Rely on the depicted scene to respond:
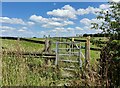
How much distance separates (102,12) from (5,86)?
10.4 ft

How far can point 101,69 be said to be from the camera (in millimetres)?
5109

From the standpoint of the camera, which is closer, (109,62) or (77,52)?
(109,62)

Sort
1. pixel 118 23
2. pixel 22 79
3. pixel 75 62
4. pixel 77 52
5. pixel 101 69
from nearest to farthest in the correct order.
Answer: pixel 101 69 < pixel 22 79 < pixel 118 23 < pixel 75 62 < pixel 77 52

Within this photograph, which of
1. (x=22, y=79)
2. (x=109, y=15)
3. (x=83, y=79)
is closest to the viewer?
(x=83, y=79)

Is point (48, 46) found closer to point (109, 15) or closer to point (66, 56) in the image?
point (66, 56)

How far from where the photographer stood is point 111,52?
612cm

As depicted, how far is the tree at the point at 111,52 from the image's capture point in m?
5.14

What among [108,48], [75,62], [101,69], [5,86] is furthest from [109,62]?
[75,62]

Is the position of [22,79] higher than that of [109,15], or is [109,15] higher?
[109,15]

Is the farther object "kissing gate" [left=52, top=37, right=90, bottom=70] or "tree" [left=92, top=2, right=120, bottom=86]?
"kissing gate" [left=52, top=37, right=90, bottom=70]

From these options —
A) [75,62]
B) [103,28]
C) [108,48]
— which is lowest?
[75,62]

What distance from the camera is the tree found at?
5144 millimetres

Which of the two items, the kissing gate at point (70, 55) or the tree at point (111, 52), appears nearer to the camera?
the tree at point (111, 52)

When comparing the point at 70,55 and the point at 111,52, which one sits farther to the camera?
the point at 70,55
